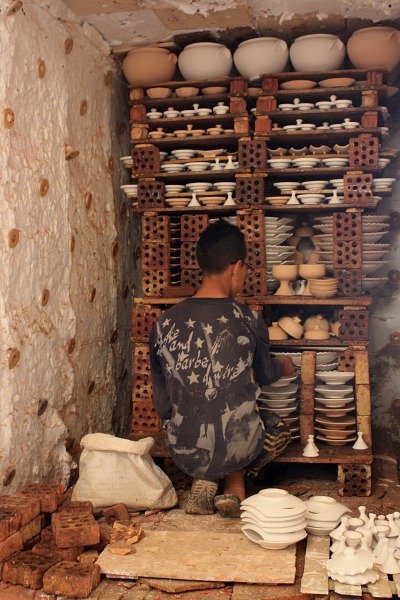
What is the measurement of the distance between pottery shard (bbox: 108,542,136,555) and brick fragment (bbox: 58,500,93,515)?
243 millimetres

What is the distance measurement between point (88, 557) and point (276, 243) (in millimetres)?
2492

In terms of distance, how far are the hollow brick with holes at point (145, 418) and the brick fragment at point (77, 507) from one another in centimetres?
106

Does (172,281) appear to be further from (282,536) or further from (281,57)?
(282,536)

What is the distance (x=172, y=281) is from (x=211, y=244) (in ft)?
4.45

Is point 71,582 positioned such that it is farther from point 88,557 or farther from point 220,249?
point 220,249

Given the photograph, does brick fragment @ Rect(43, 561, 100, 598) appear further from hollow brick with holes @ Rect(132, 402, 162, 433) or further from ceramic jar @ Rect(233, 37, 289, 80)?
ceramic jar @ Rect(233, 37, 289, 80)

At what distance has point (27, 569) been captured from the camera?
3.44 metres

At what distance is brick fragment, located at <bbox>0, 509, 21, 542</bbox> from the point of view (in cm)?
356

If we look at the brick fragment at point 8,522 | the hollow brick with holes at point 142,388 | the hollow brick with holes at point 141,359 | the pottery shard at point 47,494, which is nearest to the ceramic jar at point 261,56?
the hollow brick with holes at point 141,359

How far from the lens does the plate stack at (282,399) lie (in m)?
4.92

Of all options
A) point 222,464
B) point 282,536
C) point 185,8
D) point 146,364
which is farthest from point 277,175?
point 282,536

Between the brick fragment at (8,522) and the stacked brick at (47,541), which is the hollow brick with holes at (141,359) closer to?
the stacked brick at (47,541)

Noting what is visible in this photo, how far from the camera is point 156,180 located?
5328 millimetres

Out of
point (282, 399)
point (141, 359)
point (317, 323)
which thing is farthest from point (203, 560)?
point (317, 323)
